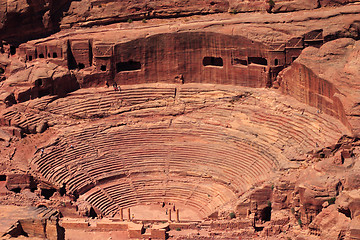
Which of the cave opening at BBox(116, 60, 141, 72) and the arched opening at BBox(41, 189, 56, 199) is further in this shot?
the cave opening at BBox(116, 60, 141, 72)

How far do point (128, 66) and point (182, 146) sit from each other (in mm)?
6672

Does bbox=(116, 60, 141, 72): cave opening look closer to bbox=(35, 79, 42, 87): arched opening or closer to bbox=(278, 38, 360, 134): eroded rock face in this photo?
bbox=(35, 79, 42, 87): arched opening

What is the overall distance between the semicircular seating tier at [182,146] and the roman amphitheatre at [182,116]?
0.25 feet

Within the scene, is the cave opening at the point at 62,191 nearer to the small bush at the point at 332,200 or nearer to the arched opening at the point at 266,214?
the arched opening at the point at 266,214

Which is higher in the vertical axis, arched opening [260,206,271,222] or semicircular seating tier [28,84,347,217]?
semicircular seating tier [28,84,347,217]

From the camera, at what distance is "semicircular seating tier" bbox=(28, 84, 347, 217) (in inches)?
1623

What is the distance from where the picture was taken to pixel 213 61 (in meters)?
47.5

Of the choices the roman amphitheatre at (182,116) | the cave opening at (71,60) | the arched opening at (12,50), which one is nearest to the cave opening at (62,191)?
the roman amphitheatre at (182,116)

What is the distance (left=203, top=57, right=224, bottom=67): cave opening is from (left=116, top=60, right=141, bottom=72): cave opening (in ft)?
12.3

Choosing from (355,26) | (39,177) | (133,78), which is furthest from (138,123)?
(355,26)

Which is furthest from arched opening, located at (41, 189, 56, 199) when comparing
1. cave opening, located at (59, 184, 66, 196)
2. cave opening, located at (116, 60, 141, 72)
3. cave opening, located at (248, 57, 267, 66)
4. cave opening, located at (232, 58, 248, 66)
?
Answer: cave opening, located at (248, 57, 267, 66)

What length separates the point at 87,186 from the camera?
140ft

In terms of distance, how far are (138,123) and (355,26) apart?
485 inches

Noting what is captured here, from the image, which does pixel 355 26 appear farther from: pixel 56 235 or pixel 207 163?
pixel 56 235
